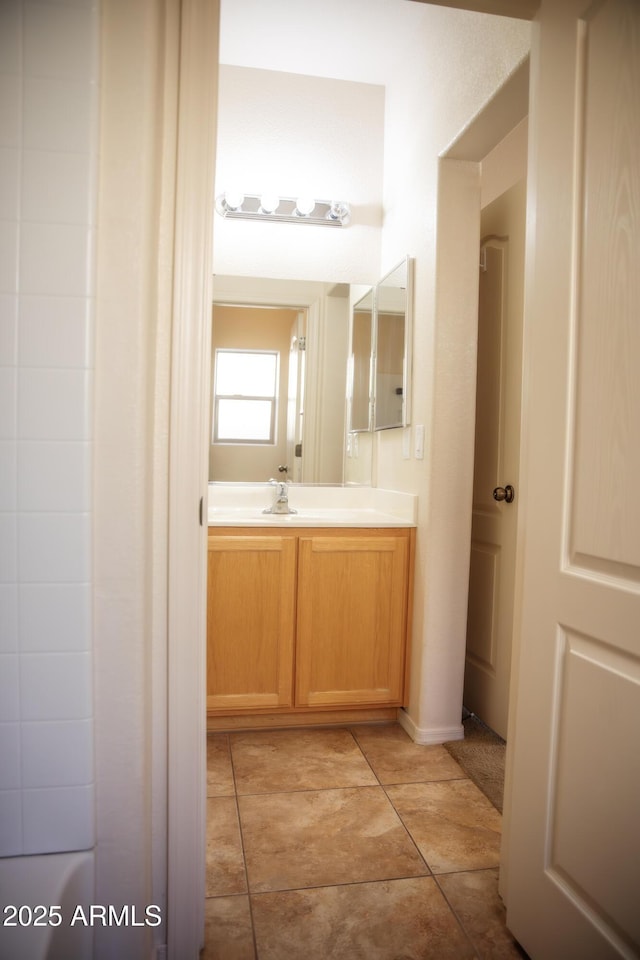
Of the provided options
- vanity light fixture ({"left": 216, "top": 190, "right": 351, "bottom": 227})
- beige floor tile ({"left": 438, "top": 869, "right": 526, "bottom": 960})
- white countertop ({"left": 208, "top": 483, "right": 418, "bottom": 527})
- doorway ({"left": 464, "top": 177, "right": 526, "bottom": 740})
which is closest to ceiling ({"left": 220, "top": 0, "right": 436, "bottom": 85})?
vanity light fixture ({"left": 216, "top": 190, "right": 351, "bottom": 227})

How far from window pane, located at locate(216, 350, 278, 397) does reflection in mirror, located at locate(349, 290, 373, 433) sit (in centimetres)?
39

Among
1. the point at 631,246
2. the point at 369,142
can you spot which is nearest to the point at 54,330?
the point at 631,246

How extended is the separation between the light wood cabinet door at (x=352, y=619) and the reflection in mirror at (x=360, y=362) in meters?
0.76

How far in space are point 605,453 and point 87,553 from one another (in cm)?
98

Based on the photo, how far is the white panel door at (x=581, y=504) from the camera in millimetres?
1174

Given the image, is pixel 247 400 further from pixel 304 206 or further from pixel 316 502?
pixel 304 206

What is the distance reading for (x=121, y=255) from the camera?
1.19 metres

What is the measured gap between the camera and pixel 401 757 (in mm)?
2424

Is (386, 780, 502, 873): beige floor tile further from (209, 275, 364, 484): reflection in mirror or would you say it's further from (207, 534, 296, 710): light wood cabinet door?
(209, 275, 364, 484): reflection in mirror

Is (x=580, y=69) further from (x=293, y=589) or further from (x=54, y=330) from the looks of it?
(x=293, y=589)

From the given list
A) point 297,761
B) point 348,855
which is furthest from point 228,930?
point 297,761

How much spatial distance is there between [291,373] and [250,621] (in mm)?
1199

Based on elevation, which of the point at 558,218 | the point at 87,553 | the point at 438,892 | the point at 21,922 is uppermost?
the point at 558,218

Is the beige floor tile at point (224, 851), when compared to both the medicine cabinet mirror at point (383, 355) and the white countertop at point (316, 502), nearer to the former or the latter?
the white countertop at point (316, 502)
